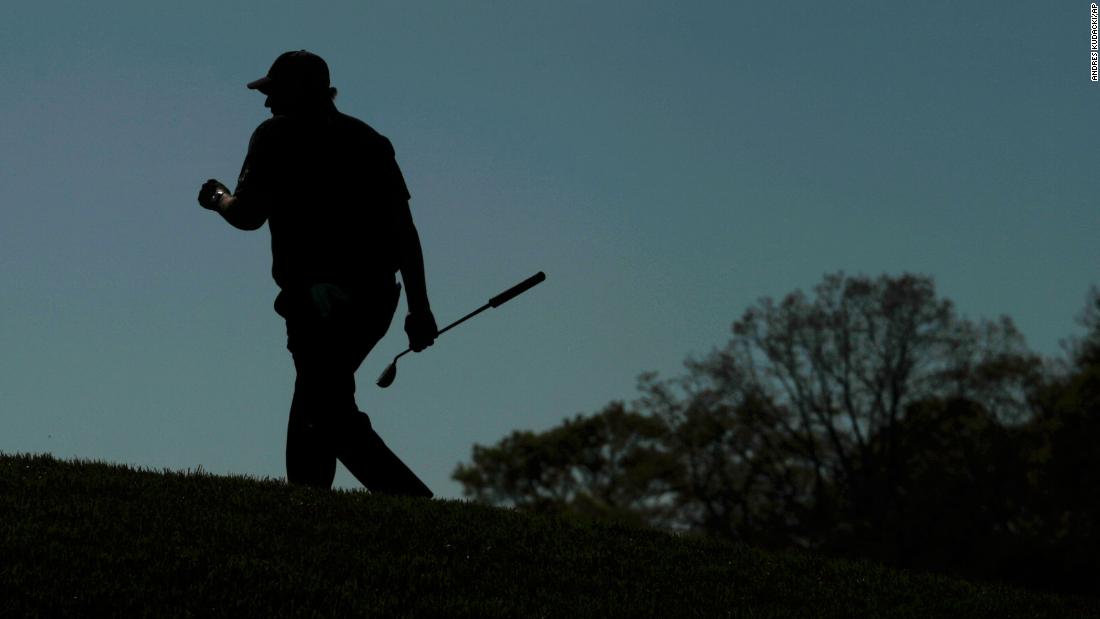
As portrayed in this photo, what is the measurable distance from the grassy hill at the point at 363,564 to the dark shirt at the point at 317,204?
5.91 feet

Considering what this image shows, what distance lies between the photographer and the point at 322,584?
8.52 m

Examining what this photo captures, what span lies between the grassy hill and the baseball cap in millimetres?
3016

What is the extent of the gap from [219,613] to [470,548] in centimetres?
259

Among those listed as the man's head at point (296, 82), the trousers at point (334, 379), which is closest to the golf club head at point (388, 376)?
the trousers at point (334, 379)

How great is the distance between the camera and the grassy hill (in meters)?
8.23

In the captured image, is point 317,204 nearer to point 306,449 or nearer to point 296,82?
point 296,82

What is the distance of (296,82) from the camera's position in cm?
983

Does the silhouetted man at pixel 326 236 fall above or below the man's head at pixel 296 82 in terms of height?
below

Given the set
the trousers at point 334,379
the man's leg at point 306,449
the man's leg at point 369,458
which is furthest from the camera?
the man's leg at point 369,458

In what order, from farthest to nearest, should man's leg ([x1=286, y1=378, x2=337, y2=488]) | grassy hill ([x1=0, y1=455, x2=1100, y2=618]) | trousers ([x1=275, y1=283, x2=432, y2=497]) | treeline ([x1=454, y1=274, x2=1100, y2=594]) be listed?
treeline ([x1=454, y1=274, x2=1100, y2=594])
man's leg ([x1=286, y1=378, x2=337, y2=488])
trousers ([x1=275, y1=283, x2=432, y2=497])
grassy hill ([x1=0, y1=455, x2=1100, y2=618])

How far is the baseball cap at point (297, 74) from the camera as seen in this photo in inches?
387

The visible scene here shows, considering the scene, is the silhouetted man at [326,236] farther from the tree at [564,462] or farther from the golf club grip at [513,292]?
the tree at [564,462]

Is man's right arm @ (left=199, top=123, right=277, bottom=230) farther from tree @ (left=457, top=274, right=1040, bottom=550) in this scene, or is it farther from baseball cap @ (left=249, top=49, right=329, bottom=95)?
tree @ (left=457, top=274, right=1040, bottom=550)

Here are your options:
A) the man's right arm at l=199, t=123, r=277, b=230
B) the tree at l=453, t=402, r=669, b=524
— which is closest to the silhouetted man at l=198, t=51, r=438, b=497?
the man's right arm at l=199, t=123, r=277, b=230
